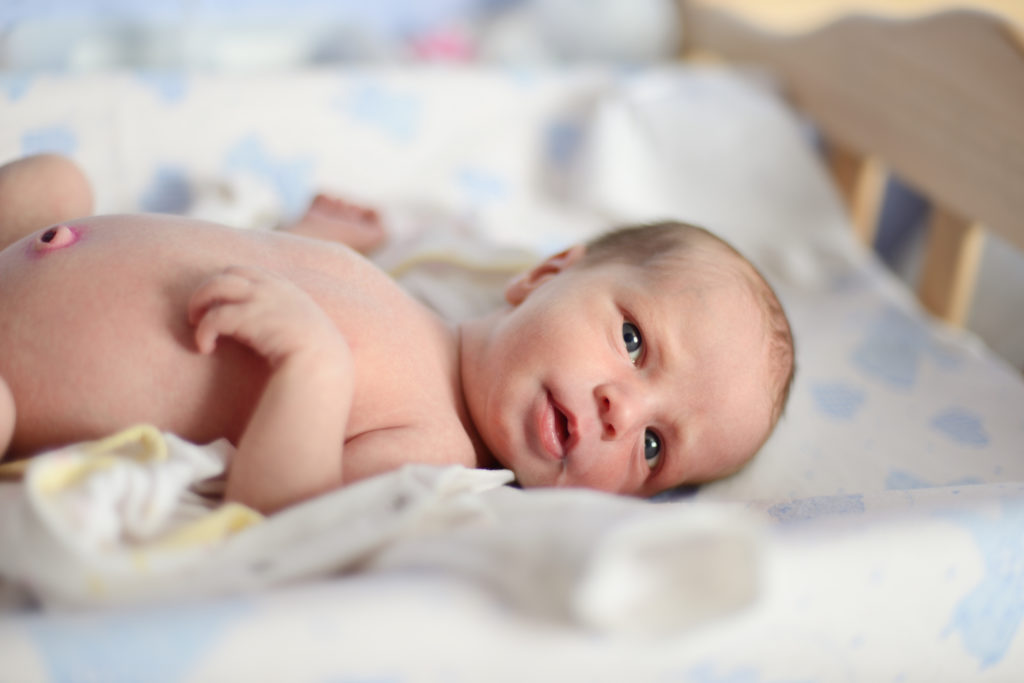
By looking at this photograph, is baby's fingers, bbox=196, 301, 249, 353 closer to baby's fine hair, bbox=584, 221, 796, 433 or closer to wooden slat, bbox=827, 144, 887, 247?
baby's fine hair, bbox=584, 221, 796, 433

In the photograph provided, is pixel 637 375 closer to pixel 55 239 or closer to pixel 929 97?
pixel 55 239

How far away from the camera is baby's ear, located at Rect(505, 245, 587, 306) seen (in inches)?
43.6

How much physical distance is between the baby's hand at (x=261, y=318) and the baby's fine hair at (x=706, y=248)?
426mm

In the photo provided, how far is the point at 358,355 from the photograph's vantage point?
89 centimetres

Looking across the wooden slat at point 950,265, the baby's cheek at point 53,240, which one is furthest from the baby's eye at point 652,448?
the wooden slat at point 950,265

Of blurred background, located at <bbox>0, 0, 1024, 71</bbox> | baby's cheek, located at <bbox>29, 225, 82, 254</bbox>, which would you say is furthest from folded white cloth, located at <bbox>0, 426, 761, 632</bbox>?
blurred background, located at <bbox>0, 0, 1024, 71</bbox>

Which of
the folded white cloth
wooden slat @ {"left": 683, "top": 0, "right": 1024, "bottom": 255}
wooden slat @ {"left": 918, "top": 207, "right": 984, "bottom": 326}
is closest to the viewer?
the folded white cloth

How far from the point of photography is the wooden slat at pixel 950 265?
148 cm

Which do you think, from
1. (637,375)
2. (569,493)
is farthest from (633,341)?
(569,493)

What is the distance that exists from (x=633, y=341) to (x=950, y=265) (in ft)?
2.81

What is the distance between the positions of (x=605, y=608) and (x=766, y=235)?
1218 mm

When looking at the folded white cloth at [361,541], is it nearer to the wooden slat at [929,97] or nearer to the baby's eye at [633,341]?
the baby's eye at [633,341]

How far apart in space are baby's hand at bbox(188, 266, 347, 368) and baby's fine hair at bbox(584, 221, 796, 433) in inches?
16.8

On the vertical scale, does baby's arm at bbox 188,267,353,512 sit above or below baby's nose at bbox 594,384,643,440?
above
